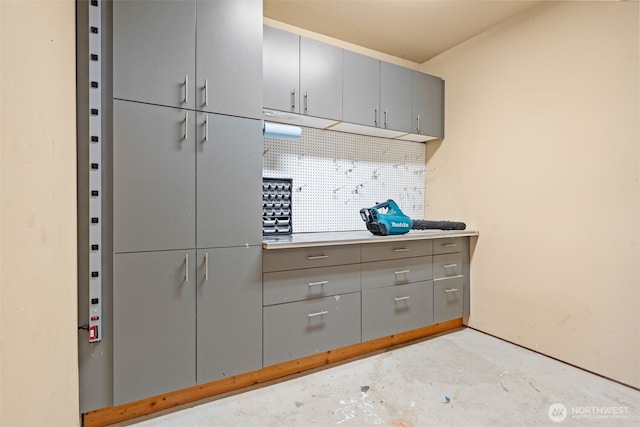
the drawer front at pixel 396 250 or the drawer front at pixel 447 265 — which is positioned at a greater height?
the drawer front at pixel 396 250

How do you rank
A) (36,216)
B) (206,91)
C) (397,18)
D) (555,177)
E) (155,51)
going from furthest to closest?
(397,18) < (555,177) < (206,91) < (155,51) < (36,216)

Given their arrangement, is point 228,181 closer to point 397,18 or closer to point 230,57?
point 230,57

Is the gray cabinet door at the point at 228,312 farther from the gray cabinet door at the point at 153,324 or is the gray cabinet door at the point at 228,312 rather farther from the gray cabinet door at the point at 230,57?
the gray cabinet door at the point at 230,57

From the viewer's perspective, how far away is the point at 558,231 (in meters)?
2.31

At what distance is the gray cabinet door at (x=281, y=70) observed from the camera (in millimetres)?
2201

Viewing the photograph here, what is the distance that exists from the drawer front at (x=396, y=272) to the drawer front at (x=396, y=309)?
45mm

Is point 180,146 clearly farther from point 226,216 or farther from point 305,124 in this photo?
Answer: point 305,124

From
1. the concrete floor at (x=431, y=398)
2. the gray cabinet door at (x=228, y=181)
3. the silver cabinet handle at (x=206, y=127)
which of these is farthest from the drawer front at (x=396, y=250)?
the silver cabinet handle at (x=206, y=127)

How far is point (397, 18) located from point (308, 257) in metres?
2.06

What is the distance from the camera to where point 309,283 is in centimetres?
210

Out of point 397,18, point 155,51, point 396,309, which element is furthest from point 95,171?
point 397,18

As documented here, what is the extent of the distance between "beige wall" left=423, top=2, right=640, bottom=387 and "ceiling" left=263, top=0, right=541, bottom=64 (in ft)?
0.63

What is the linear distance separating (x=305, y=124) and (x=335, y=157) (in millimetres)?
412

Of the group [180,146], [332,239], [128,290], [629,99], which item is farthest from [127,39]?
[629,99]
